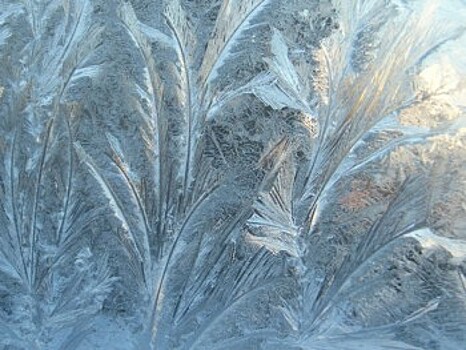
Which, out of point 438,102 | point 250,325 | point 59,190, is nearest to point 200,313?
point 250,325

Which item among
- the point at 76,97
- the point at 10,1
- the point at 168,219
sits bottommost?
the point at 168,219

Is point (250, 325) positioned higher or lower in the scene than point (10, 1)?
lower

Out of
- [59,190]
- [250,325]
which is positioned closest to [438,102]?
[250,325]

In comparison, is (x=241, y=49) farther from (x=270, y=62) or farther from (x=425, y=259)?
(x=425, y=259)

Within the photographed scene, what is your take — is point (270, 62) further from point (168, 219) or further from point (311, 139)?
point (168, 219)

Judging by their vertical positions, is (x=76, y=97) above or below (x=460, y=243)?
above

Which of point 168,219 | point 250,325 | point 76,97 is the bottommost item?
point 250,325
